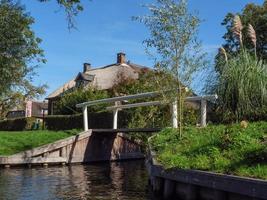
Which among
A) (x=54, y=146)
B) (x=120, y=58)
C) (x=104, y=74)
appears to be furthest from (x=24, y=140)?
(x=120, y=58)

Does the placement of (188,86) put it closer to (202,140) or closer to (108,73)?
(202,140)

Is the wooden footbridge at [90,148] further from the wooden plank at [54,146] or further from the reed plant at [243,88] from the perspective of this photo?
the reed plant at [243,88]

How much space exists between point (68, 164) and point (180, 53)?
38.3 ft

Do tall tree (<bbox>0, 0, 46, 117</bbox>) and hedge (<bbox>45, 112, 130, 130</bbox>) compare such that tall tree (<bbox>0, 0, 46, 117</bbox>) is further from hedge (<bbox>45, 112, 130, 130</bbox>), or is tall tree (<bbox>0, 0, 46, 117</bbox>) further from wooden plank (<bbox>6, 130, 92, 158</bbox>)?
hedge (<bbox>45, 112, 130, 130</bbox>)

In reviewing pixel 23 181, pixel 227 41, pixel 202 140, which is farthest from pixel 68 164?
pixel 227 41

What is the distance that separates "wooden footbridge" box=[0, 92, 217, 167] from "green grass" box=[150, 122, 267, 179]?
779cm

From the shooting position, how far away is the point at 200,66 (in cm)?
1645

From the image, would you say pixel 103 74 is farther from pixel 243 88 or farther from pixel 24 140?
pixel 243 88

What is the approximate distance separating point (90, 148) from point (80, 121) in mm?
5794

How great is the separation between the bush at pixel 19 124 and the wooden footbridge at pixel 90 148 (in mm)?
13975

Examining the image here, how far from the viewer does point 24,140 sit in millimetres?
26984

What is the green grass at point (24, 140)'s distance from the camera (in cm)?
2532

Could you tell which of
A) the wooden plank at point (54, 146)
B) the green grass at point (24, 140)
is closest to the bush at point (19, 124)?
the green grass at point (24, 140)

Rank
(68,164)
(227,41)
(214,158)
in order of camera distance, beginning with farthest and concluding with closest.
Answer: (227,41)
(68,164)
(214,158)
